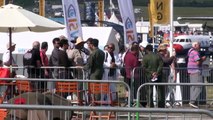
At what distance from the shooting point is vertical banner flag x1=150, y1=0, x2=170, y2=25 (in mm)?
29234

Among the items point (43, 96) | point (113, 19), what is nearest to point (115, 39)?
point (43, 96)

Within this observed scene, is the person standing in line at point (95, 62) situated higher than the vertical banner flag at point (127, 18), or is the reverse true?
the vertical banner flag at point (127, 18)

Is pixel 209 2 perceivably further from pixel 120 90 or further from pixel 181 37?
pixel 120 90

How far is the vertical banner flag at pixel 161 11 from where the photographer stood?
2923cm

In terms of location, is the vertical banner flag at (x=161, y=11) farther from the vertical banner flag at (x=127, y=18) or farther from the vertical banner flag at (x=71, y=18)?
the vertical banner flag at (x=71, y=18)

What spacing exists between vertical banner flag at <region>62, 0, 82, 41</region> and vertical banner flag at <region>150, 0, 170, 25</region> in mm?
3319

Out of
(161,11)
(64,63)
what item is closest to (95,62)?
(64,63)

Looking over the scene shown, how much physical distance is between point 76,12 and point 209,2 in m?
135

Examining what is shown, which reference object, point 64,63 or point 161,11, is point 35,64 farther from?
point 161,11

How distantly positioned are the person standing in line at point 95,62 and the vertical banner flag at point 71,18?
9114mm

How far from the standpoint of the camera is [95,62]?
17.9 metres

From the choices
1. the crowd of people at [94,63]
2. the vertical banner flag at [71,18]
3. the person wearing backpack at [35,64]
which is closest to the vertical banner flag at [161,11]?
the vertical banner flag at [71,18]

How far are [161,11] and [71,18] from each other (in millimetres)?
3792

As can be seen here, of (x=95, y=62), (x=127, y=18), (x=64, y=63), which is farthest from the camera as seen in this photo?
(x=127, y=18)
